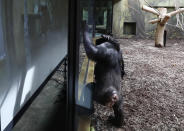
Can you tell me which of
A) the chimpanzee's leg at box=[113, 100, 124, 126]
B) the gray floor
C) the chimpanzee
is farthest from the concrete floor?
the chimpanzee's leg at box=[113, 100, 124, 126]

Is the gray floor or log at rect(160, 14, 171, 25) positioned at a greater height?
log at rect(160, 14, 171, 25)

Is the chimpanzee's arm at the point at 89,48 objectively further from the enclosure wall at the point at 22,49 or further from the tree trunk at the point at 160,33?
the tree trunk at the point at 160,33

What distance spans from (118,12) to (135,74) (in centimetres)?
564

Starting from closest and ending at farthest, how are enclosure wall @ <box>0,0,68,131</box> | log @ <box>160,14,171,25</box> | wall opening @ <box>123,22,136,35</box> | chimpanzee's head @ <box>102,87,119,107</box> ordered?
enclosure wall @ <box>0,0,68,131</box>
chimpanzee's head @ <box>102,87,119,107</box>
log @ <box>160,14,171,25</box>
wall opening @ <box>123,22,136,35</box>

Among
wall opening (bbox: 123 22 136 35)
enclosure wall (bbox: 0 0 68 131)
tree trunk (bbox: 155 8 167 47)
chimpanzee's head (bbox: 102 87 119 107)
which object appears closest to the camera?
enclosure wall (bbox: 0 0 68 131)

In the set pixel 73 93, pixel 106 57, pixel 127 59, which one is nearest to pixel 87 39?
pixel 106 57

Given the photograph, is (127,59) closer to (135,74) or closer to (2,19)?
(135,74)

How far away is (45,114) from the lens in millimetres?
1451

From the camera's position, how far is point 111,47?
71.1 inches

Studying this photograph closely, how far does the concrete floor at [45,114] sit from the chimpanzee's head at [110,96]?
17.9 inches

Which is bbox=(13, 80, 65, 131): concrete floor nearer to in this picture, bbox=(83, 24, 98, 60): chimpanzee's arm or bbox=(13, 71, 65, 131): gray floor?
bbox=(13, 71, 65, 131): gray floor

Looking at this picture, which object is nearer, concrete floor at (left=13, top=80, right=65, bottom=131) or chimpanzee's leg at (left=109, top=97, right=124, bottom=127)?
concrete floor at (left=13, top=80, right=65, bottom=131)

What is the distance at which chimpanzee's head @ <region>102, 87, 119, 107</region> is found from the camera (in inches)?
68.2

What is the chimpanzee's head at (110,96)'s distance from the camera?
1732 millimetres
